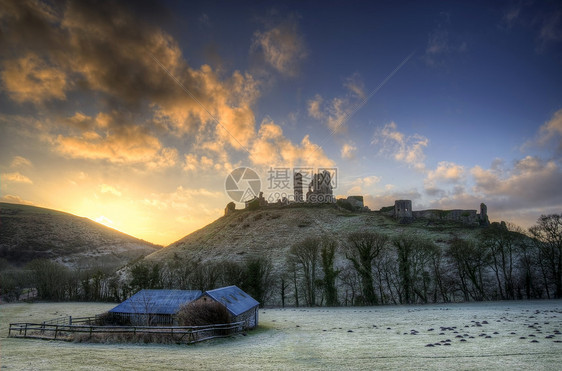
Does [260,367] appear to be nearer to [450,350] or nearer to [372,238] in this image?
[450,350]

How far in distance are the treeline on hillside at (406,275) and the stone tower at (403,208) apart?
46.6 m

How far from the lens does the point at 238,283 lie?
6197cm

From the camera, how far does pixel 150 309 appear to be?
39.5 m

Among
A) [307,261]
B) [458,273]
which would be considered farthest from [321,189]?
[458,273]

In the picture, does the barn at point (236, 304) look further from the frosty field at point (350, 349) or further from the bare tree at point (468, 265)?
the bare tree at point (468, 265)

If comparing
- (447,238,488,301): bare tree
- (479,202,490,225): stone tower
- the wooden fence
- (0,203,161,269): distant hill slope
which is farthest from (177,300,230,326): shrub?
(479,202,490,225): stone tower

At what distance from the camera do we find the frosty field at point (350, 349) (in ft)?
60.0

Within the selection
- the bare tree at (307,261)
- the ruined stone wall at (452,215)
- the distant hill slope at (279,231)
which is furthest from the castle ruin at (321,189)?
the bare tree at (307,261)

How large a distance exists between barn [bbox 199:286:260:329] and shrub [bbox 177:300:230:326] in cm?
67

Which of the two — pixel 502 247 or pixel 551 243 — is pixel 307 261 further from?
pixel 551 243

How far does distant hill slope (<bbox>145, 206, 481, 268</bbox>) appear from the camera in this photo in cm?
8825

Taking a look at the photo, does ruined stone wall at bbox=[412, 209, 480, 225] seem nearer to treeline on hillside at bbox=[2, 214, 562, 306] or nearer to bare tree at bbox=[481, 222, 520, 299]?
treeline on hillside at bbox=[2, 214, 562, 306]

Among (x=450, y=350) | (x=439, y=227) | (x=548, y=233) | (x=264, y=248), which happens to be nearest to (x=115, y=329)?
(x=450, y=350)

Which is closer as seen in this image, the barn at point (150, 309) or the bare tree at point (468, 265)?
the barn at point (150, 309)
